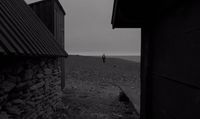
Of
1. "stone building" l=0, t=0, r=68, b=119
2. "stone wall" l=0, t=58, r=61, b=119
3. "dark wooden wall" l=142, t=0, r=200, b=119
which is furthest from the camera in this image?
"stone wall" l=0, t=58, r=61, b=119

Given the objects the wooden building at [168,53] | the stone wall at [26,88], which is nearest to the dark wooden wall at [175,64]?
the wooden building at [168,53]

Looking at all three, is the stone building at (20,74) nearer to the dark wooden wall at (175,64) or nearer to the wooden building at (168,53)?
the wooden building at (168,53)

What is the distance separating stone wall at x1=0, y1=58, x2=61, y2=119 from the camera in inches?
119

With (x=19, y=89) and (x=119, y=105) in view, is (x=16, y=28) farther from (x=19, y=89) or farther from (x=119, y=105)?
(x=119, y=105)

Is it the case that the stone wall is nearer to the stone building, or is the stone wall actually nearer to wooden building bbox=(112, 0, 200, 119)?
the stone building

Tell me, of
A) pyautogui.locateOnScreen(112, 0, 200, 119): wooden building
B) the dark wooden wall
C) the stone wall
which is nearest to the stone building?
the stone wall

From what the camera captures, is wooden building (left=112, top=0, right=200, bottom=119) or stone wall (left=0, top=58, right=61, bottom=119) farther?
stone wall (left=0, top=58, right=61, bottom=119)

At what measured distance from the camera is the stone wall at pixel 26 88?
3029mm

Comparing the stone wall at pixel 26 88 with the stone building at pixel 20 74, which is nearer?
the stone building at pixel 20 74

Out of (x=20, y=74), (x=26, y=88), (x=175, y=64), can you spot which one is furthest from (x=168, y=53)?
(x=26, y=88)

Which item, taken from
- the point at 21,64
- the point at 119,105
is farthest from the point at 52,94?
the point at 119,105

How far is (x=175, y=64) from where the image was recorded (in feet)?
6.07

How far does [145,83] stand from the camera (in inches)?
114

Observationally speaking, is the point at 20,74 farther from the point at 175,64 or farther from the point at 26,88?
the point at 175,64
